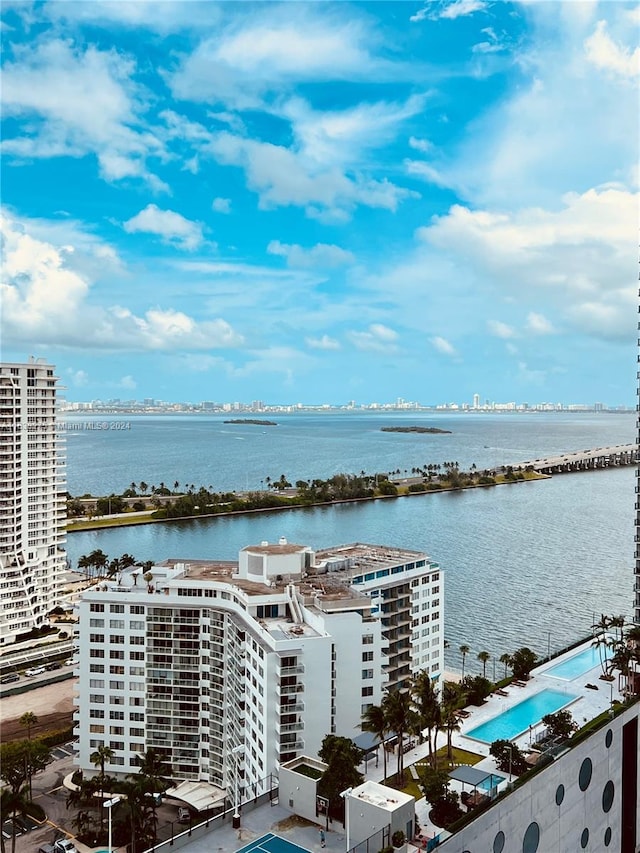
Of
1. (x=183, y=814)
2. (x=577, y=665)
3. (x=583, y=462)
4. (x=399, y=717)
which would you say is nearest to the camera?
(x=399, y=717)

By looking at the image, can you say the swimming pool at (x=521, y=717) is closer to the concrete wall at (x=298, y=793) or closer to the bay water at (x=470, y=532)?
the concrete wall at (x=298, y=793)

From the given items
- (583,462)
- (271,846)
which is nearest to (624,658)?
(271,846)

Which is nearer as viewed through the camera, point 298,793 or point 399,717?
point 298,793

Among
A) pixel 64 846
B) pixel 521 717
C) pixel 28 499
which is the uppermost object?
pixel 28 499

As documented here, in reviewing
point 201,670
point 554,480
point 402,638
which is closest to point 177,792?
point 201,670

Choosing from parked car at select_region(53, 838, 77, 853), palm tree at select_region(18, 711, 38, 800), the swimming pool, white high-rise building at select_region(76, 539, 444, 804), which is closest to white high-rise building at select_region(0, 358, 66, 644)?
palm tree at select_region(18, 711, 38, 800)

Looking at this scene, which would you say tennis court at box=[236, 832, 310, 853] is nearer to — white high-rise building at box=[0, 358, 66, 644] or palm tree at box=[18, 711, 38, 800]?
palm tree at box=[18, 711, 38, 800]

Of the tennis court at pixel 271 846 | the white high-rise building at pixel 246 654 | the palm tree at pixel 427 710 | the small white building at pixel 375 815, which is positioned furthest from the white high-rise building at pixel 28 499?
the small white building at pixel 375 815

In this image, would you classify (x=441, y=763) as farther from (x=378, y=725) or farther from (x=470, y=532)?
(x=470, y=532)
